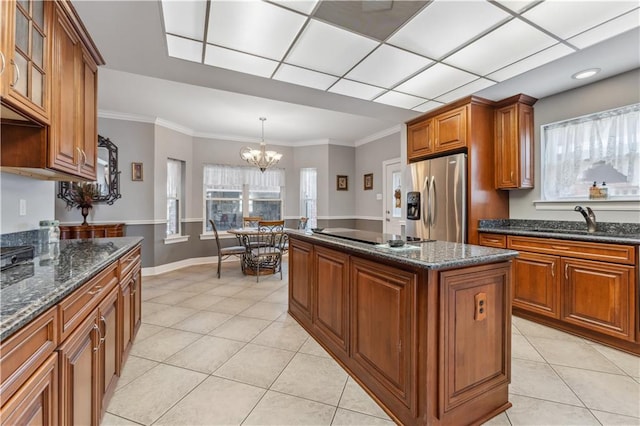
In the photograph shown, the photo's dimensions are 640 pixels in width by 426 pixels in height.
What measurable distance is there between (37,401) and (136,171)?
15.3 ft

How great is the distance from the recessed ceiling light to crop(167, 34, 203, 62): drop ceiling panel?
3.53 metres

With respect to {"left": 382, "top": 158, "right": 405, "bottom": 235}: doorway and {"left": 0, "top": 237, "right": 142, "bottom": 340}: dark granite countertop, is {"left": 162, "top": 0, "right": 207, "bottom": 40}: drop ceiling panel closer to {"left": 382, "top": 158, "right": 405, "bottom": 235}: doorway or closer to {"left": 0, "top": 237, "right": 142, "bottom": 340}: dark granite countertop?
{"left": 0, "top": 237, "right": 142, "bottom": 340}: dark granite countertop

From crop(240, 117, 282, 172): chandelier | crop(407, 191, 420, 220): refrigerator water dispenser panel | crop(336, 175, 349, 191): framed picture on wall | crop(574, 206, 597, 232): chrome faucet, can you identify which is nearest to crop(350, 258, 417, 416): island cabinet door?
crop(407, 191, 420, 220): refrigerator water dispenser panel

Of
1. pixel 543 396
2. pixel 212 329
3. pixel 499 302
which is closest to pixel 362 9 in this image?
pixel 499 302

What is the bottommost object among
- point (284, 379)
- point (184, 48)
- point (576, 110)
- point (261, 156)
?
point (284, 379)

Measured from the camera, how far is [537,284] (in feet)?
9.41

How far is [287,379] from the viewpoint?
1.93 metres

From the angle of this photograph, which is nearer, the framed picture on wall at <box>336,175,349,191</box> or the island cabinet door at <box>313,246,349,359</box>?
the island cabinet door at <box>313,246,349,359</box>

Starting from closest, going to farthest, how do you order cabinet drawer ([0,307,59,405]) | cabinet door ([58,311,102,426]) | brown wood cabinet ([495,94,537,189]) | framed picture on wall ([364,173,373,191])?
cabinet drawer ([0,307,59,405])
cabinet door ([58,311,102,426])
brown wood cabinet ([495,94,537,189])
framed picture on wall ([364,173,373,191])

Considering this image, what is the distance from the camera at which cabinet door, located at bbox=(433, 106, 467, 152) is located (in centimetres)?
344

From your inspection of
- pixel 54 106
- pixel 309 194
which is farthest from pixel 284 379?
pixel 309 194

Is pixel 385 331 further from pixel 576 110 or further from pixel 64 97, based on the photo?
pixel 576 110

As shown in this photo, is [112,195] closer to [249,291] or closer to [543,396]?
[249,291]

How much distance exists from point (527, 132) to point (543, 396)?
2.90 m
